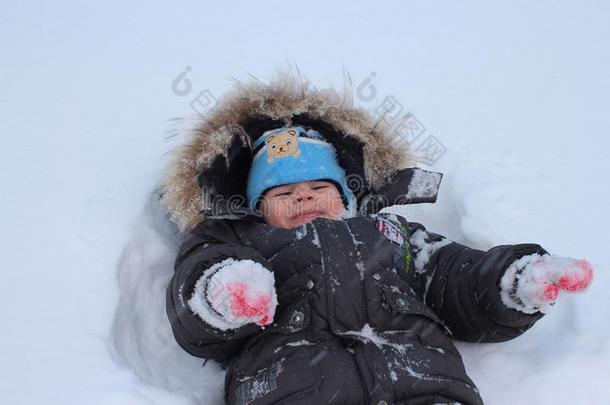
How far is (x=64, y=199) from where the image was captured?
1994mm

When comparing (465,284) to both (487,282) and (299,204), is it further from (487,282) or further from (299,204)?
(299,204)

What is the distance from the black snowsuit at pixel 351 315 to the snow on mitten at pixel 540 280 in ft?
0.13

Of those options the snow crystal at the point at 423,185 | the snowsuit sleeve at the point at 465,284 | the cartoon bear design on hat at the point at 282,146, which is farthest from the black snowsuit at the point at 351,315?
the cartoon bear design on hat at the point at 282,146

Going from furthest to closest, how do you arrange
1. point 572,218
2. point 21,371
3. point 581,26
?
point 581,26 < point 572,218 < point 21,371

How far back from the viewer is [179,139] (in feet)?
7.14

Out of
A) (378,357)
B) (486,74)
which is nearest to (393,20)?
(486,74)

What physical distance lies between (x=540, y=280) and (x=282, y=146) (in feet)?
3.26

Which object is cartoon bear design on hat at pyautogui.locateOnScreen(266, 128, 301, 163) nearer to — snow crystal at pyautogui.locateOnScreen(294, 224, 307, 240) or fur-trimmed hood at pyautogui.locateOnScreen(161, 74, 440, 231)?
fur-trimmed hood at pyautogui.locateOnScreen(161, 74, 440, 231)

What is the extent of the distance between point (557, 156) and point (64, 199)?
201 cm

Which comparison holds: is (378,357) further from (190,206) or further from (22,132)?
(22,132)

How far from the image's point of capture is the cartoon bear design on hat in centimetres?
212

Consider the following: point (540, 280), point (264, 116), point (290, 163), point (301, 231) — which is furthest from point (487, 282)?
point (264, 116)

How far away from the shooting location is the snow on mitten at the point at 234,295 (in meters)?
1.34

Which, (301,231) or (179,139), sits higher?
(179,139)
